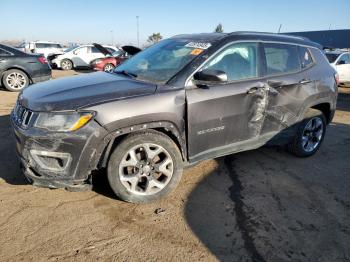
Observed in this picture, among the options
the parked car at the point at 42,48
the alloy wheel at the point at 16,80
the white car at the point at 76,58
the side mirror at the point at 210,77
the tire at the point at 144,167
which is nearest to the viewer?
the tire at the point at 144,167

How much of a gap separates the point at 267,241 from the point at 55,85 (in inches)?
105

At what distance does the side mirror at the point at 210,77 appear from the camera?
10.3ft

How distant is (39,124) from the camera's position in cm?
282

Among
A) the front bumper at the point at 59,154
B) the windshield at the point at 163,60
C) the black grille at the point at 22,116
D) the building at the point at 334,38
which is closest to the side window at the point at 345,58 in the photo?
the windshield at the point at 163,60

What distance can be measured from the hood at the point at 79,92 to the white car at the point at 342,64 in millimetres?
11440

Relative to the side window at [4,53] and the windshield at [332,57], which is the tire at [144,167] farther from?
the windshield at [332,57]

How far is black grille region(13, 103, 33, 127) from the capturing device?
9.61 feet

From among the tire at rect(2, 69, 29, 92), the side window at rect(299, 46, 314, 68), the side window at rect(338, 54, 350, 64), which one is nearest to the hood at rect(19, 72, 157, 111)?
the side window at rect(299, 46, 314, 68)

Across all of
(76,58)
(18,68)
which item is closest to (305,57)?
(18,68)

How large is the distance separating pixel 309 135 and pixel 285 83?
1.18m

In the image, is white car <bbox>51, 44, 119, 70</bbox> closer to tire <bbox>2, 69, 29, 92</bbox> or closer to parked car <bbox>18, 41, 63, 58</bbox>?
parked car <bbox>18, 41, 63, 58</bbox>

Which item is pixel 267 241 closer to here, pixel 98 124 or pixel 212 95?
pixel 212 95

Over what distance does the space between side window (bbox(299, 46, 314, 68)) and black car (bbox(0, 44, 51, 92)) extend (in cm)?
779

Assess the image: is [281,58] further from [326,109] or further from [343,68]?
[343,68]
